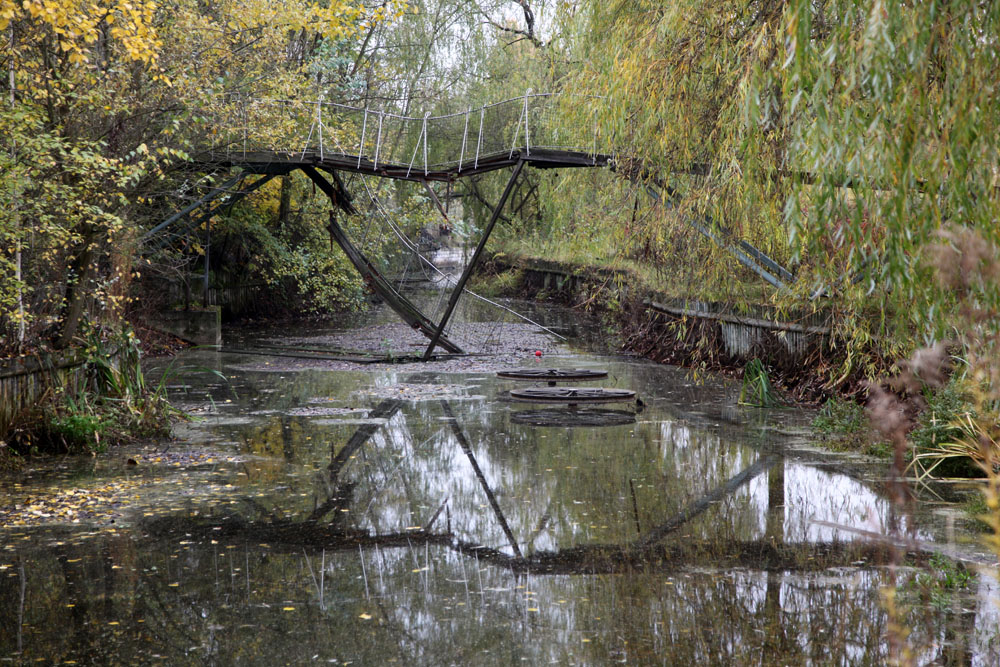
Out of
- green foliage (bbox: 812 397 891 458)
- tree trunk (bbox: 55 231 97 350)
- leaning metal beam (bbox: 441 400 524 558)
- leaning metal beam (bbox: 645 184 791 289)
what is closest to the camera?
leaning metal beam (bbox: 441 400 524 558)

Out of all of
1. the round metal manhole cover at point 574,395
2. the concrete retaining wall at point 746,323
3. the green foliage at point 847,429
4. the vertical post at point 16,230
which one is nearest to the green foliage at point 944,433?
the green foliage at point 847,429

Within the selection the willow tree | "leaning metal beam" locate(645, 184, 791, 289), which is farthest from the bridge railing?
the willow tree

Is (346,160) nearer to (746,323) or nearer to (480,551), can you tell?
(746,323)

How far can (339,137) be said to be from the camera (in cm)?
1864

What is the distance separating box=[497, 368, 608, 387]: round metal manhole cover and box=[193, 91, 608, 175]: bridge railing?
10.8ft

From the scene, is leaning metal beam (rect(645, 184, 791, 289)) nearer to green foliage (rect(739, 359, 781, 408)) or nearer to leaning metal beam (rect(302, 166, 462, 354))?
green foliage (rect(739, 359, 781, 408))

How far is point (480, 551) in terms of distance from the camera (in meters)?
6.39

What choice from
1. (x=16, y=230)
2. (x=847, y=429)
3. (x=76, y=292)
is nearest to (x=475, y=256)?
(x=76, y=292)

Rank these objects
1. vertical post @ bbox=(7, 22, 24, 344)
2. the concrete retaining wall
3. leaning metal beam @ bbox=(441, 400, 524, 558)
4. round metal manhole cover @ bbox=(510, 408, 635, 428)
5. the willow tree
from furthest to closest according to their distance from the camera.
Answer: the concrete retaining wall, round metal manhole cover @ bbox=(510, 408, 635, 428), vertical post @ bbox=(7, 22, 24, 344), leaning metal beam @ bbox=(441, 400, 524, 558), the willow tree

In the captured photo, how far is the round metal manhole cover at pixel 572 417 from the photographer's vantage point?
1119 cm

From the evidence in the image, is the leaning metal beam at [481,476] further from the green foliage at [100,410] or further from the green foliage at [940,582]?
the green foliage at [100,410]

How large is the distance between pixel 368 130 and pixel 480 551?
19.5 m

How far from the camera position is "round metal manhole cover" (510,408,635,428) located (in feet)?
36.7

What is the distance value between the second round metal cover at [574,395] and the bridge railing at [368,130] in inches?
123
